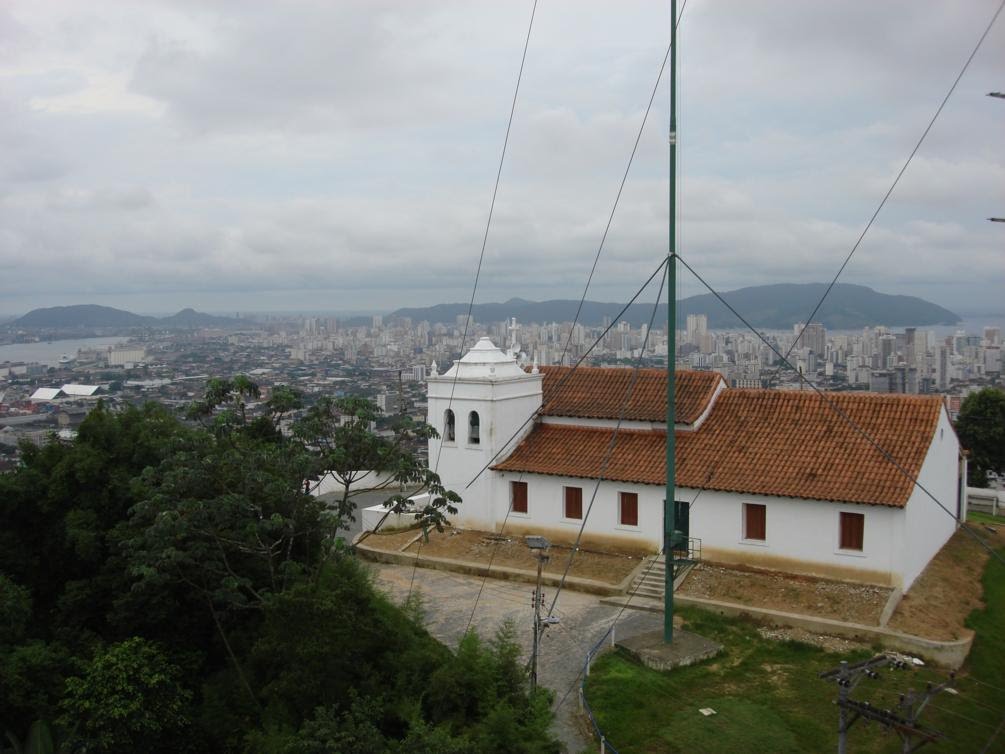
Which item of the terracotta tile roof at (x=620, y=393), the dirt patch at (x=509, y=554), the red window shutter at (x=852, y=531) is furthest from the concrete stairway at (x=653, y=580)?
the terracotta tile roof at (x=620, y=393)

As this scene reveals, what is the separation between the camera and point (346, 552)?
717 inches

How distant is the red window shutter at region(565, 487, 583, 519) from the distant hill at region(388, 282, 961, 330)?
3028cm

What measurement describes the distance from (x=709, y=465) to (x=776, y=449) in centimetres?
184

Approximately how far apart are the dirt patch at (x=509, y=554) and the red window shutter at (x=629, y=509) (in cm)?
89

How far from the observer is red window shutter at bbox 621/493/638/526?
2408cm

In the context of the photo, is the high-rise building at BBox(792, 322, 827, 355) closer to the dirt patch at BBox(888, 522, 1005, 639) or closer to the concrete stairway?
the dirt patch at BBox(888, 522, 1005, 639)

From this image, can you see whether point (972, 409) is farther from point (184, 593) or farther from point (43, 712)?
point (43, 712)

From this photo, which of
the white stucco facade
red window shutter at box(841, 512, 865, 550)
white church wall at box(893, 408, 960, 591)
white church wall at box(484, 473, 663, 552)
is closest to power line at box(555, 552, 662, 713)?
white church wall at box(484, 473, 663, 552)

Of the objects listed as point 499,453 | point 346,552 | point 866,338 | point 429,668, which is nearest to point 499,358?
point 499,453

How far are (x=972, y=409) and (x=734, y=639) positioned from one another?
72.3 ft

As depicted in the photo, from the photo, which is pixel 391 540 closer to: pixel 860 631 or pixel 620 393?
pixel 620 393

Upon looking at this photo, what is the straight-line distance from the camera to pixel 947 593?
21.4m

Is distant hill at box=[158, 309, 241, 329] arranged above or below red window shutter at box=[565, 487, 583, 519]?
above

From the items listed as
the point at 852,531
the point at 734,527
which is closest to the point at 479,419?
the point at 734,527
